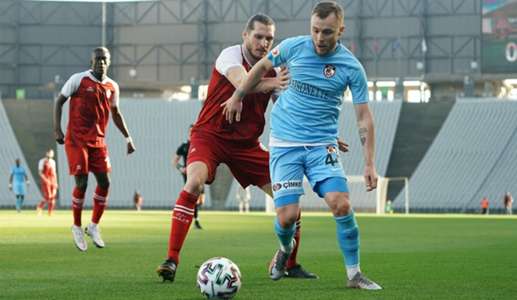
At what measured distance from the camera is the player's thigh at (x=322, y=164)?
8961mm

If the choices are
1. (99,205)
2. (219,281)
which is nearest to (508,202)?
(99,205)

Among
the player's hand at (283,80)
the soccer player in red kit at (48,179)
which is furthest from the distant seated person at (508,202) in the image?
the player's hand at (283,80)

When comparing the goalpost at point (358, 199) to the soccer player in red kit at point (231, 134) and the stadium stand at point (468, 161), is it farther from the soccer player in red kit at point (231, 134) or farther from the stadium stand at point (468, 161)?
the soccer player in red kit at point (231, 134)

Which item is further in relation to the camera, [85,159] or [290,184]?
[85,159]

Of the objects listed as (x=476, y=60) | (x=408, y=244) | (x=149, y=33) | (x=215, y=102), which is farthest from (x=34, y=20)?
(x=215, y=102)

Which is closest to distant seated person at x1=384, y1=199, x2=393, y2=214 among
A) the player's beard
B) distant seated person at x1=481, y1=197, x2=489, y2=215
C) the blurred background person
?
distant seated person at x1=481, y1=197, x2=489, y2=215

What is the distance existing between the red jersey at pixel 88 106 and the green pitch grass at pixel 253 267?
140cm

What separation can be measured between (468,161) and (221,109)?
50.6 metres

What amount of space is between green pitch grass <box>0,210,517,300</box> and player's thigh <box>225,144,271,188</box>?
87cm

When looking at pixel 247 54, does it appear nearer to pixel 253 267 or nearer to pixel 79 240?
pixel 253 267

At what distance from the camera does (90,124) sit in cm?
1448

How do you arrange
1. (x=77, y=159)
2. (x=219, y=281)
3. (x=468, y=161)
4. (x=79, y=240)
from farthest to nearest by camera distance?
(x=468, y=161)
(x=77, y=159)
(x=79, y=240)
(x=219, y=281)

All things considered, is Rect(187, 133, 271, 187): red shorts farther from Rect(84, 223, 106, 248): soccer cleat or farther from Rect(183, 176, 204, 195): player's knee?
Rect(84, 223, 106, 248): soccer cleat

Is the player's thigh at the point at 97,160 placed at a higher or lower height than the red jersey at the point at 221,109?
lower
